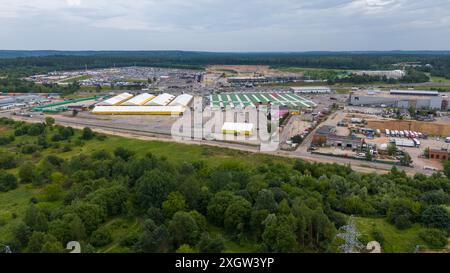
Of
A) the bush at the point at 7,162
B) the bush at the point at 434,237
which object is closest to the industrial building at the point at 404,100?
the bush at the point at 434,237

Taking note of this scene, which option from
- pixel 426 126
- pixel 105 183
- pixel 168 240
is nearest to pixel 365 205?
pixel 168 240

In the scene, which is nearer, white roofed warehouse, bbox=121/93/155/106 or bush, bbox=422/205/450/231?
bush, bbox=422/205/450/231

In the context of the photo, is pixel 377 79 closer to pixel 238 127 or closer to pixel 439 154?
pixel 439 154

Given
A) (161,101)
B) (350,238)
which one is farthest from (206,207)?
(161,101)

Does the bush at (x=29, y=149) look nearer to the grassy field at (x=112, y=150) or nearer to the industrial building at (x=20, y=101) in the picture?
the grassy field at (x=112, y=150)

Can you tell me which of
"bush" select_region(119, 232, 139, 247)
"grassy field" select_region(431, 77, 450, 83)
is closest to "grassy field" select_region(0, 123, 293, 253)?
"bush" select_region(119, 232, 139, 247)

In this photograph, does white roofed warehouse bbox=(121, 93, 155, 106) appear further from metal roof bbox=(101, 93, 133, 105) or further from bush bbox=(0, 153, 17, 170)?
bush bbox=(0, 153, 17, 170)

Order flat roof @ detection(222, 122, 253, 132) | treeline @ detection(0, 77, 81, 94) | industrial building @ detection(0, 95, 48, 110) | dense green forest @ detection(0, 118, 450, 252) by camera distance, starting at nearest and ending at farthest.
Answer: dense green forest @ detection(0, 118, 450, 252) < flat roof @ detection(222, 122, 253, 132) < industrial building @ detection(0, 95, 48, 110) < treeline @ detection(0, 77, 81, 94)
